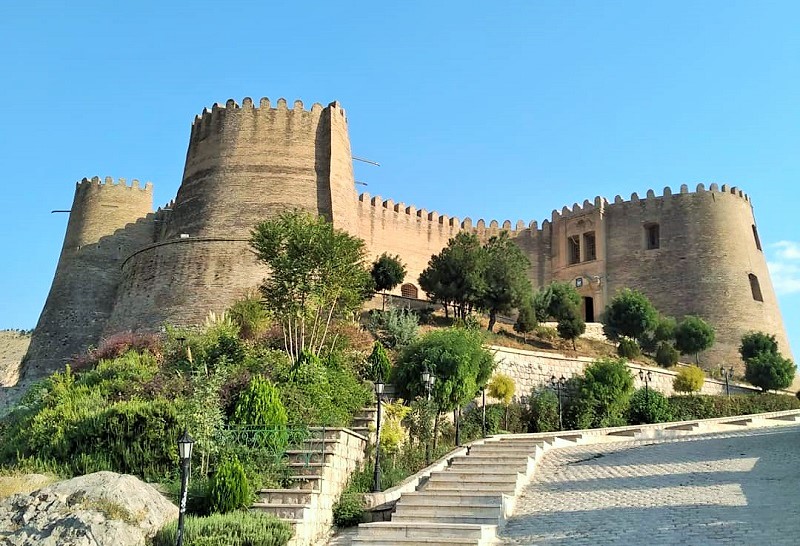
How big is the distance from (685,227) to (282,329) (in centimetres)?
2041

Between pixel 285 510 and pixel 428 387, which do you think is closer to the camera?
pixel 285 510

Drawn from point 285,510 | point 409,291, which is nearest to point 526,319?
point 409,291

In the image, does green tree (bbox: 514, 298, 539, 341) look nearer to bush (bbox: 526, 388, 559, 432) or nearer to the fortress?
the fortress

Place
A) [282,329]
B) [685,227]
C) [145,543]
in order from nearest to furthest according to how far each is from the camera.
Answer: [145,543] → [282,329] → [685,227]

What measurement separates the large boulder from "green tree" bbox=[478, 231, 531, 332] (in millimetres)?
15801

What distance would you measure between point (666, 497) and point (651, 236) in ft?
81.6

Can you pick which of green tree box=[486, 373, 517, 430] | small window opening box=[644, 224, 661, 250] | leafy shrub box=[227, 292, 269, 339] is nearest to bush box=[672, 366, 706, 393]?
green tree box=[486, 373, 517, 430]

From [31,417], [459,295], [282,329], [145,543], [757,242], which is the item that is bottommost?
[145,543]

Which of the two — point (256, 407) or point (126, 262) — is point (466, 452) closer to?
point (256, 407)

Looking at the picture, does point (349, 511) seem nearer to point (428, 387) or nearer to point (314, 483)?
point (314, 483)

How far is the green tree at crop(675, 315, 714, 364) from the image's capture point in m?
26.8

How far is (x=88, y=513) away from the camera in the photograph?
8.36 metres

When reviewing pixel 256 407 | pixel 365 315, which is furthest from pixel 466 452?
pixel 365 315

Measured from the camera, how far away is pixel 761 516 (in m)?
8.48
